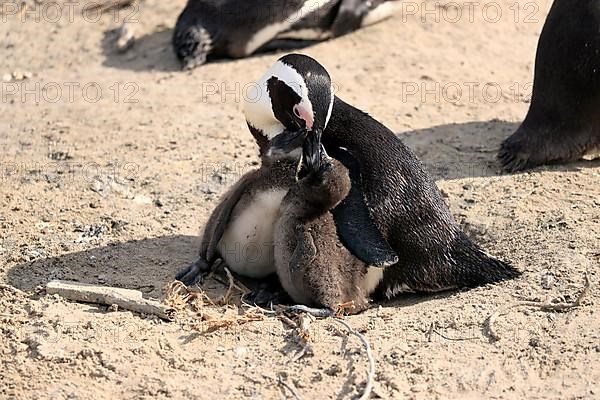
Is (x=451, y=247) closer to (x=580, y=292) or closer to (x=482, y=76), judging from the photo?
(x=580, y=292)

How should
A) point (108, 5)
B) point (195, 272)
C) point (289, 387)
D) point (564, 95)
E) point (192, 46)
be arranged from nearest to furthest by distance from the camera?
point (289, 387)
point (195, 272)
point (564, 95)
point (192, 46)
point (108, 5)

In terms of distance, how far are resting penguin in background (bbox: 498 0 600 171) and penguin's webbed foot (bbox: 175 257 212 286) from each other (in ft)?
7.89

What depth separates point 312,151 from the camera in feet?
16.5

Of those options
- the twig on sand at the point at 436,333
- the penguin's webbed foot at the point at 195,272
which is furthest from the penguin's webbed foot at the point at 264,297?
the twig on sand at the point at 436,333

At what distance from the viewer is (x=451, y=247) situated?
17.5ft

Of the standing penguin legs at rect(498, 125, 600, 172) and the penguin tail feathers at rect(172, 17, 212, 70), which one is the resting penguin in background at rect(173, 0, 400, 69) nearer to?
the penguin tail feathers at rect(172, 17, 212, 70)

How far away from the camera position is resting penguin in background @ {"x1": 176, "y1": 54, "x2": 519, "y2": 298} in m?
5.23

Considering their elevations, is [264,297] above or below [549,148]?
below

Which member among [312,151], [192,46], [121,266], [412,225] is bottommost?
[121,266]

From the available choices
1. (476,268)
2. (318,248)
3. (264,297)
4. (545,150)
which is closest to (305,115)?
(318,248)

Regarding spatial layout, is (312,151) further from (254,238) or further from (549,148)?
(549,148)

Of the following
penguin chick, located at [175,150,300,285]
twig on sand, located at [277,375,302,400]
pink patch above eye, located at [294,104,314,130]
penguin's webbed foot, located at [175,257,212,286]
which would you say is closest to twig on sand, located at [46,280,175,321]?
penguin's webbed foot, located at [175,257,212,286]

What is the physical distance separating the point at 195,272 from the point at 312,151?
1026 millimetres

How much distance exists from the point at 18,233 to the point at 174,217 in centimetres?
95
